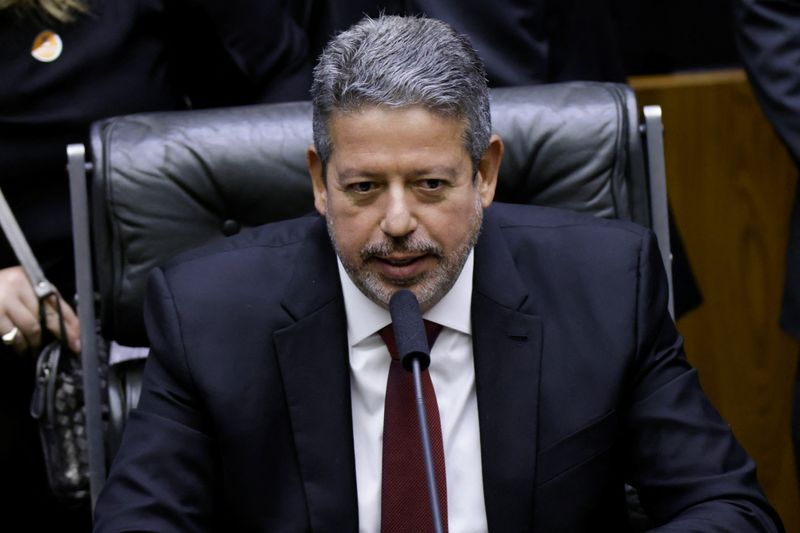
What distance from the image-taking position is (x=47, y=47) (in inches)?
98.2

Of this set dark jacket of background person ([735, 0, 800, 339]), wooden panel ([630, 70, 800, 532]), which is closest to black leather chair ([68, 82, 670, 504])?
dark jacket of background person ([735, 0, 800, 339])

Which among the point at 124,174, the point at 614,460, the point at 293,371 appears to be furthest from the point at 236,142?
the point at 614,460

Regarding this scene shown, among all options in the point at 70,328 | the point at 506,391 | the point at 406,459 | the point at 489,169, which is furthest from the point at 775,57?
the point at 70,328

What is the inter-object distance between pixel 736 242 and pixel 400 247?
1686 millimetres

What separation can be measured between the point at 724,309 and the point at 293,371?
1647 millimetres

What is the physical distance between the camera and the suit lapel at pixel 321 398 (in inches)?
80.3

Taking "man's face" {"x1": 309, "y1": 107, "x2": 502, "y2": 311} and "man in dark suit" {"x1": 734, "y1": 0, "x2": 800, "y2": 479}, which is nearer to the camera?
"man's face" {"x1": 309, "y1": 107, "x2": 502, "y2": 311}

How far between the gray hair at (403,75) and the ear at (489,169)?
0.19 feet

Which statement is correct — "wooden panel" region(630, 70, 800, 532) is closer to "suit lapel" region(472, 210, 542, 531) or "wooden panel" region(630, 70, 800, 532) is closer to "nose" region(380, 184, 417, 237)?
"suit lapel" region(472, 210, 542, 531)

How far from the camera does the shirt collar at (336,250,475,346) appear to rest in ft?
6.87

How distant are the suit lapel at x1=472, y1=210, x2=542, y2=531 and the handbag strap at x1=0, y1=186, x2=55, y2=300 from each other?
2.44 ft

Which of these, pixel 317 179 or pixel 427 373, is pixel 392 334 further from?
pixel 317 179

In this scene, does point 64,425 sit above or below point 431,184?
below

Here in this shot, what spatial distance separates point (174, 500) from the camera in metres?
1.99
